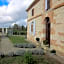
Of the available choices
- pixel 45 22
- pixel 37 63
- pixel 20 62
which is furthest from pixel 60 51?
pixel 45 22

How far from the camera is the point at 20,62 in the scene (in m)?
6.44

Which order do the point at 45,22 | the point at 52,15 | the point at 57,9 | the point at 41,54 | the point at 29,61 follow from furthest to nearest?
the point at 45,22
the point at 52,15
the point at 57,9
the point at 41,54
the point at 29,61

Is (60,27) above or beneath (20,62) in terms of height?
above

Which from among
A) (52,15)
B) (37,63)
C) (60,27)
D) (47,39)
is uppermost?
(52,15)

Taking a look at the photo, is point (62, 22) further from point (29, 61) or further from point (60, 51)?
point (29, 61)

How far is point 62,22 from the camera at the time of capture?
28.3 feet

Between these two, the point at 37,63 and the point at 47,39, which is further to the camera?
the point at 47,39

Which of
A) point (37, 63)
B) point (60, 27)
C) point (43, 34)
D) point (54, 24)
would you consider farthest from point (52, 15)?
point (37, 63)

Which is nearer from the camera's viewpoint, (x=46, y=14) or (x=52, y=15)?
(x=52, y=15)

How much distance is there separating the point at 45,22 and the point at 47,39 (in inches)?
68.6

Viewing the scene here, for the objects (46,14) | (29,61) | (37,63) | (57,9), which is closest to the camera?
(29,61)

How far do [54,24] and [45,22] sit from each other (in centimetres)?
258

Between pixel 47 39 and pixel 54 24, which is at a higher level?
pixel 54 24

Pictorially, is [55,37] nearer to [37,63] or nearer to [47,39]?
[47,39]
